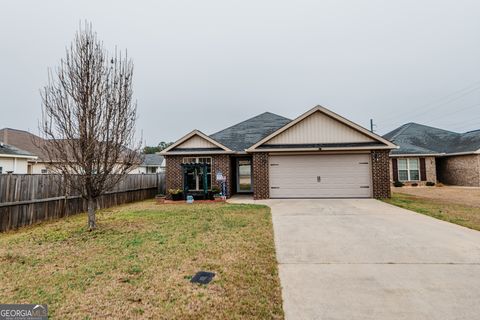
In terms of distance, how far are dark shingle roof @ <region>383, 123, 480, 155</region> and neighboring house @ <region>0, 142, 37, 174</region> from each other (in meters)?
27.3

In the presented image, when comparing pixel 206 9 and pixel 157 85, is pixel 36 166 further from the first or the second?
pixel 206 9

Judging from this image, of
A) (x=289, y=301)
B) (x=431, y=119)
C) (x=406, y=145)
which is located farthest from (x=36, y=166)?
(x=431, y=119)

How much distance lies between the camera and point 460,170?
2003cm

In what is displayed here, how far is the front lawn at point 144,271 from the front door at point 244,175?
32.7 ft

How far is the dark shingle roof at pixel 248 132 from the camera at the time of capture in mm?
16591

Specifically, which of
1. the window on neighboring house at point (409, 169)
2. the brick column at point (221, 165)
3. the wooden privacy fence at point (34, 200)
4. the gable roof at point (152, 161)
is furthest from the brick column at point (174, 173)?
the gable roof at point (152, 161)

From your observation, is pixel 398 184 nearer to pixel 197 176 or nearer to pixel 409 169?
pixel 409 169

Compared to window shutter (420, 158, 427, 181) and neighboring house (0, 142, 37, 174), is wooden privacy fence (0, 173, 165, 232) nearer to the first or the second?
neighboring house (0, 142, 37, 174)

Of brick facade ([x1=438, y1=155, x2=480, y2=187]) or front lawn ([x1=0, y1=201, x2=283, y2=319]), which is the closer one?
front lawn ([x1=0, y1=201, x2=283, y2=319])

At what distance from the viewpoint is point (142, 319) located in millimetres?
2725

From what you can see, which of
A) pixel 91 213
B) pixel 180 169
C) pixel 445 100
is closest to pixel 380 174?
pixel 180 169

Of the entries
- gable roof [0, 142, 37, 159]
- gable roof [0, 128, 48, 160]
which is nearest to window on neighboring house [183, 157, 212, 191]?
gable roof [0, 142, 37, 159]

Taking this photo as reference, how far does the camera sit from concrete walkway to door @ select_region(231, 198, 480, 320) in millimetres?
2916

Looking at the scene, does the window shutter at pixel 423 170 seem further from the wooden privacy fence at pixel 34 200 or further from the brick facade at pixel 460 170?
the wooden privacy fence at pixel 34 200
